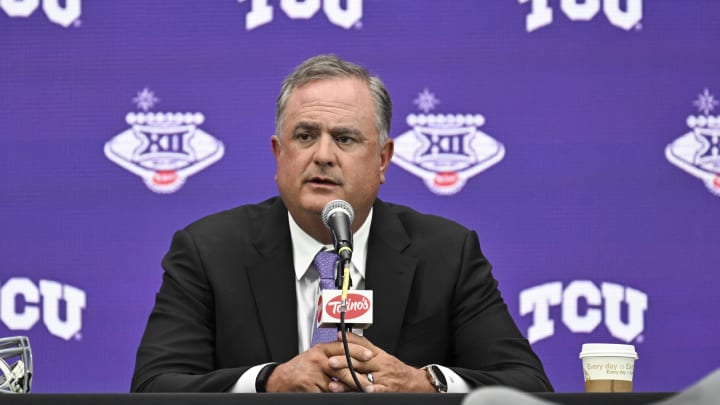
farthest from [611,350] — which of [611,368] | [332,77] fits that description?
[332,77]

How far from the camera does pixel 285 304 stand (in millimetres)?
2998

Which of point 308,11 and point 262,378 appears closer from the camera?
point 262,378

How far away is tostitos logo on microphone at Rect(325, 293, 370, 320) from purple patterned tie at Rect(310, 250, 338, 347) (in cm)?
57

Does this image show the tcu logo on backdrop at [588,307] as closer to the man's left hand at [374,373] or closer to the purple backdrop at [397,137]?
the purple backdrop at [397,137]

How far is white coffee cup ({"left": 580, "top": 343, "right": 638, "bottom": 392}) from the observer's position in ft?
7.98

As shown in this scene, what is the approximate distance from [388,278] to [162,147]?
1200 millimetres

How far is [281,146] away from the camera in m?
3.11

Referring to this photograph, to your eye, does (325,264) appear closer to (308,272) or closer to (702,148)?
(308,272)

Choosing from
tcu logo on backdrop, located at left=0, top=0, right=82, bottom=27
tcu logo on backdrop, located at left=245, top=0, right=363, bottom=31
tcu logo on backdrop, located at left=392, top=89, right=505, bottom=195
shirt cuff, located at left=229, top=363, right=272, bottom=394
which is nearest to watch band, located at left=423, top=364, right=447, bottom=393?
shirt cuff, located at left=229, top=363, right=272, bottom=394

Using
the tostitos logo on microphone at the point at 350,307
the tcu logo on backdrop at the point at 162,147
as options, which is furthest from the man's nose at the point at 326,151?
the tcu logo on backdrop at the point at 162,147

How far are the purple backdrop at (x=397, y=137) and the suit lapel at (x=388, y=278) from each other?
0.68m

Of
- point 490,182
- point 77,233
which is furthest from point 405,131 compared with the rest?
point 77,233

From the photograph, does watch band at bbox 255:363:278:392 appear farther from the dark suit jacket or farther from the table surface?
the table surface

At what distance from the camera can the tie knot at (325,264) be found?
3016mm
